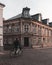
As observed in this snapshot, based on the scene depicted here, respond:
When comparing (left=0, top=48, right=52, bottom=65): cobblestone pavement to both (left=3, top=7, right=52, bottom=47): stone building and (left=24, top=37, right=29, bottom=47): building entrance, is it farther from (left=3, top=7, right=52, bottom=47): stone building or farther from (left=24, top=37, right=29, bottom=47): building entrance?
(left=3, top=7, right=52, bottom=47): stone building

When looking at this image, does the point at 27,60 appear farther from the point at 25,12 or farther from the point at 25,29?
the point at 25,12

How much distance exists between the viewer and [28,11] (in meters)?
47.8

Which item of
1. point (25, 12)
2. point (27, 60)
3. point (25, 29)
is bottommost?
point (27, 60)

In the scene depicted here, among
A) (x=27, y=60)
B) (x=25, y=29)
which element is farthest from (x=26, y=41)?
(x=27, y=60)

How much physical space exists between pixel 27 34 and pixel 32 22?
3563 millimetres

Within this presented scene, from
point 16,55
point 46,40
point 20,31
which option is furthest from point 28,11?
point 16,55

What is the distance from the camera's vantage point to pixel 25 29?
1790 inches

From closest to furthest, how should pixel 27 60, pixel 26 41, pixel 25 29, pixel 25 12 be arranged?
1. pixel 27 60
2. pixel 26 41
3. pixel 25 29
4. pixel 25 12

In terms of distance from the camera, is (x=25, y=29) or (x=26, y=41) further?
(x=25, y=29)

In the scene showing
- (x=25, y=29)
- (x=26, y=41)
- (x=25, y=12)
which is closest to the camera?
(x=26, y=41)

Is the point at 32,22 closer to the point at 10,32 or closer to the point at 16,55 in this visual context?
the point at 10,32

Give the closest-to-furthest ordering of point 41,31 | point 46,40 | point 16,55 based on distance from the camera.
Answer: point 16,55 → point 41,31 → point 46,40

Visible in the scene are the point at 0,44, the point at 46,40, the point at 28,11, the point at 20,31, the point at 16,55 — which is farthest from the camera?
the point at 46,40

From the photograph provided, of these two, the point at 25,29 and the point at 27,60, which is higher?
the point at 25,29
